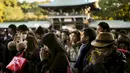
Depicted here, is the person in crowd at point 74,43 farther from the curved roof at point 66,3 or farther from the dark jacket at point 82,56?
the curved roof at point 66,3

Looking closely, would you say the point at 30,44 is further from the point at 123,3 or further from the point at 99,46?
the point at 123,3

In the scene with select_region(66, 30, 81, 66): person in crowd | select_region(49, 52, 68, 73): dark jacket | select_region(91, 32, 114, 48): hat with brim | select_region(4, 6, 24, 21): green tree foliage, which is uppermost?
select_region(91, 32, 114, 48): hat with brim

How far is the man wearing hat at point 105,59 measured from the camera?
4.30m

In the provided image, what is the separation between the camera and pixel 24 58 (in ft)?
19.3

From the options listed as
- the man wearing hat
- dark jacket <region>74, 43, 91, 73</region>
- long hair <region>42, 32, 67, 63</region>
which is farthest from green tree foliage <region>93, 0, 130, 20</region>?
the man wearing hat

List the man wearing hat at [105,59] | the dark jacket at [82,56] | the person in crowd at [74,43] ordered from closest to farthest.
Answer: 1. the man wearing hat at [105,59]
2. the dark jacket at [82,56]
3. the person in crowd at [74,43]

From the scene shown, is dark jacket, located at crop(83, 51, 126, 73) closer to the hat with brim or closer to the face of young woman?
the face of young woman

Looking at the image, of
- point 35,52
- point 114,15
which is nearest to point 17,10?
point 114,15

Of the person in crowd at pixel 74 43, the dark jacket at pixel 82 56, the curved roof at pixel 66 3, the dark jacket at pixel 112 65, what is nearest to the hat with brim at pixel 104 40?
the dark jacket at pixel 112 65

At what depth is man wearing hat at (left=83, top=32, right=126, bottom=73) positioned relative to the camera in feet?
14.1

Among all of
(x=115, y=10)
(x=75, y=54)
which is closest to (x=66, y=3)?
(x=115, y=10)

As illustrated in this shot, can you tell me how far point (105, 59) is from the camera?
441 centimetres

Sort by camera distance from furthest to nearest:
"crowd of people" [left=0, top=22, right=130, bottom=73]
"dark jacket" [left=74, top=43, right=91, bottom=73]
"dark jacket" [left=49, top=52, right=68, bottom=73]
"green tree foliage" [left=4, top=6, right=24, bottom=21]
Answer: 1. "green tree foliage" [left=4, top=6, right=24, bottom=21]
2. "dark jacket" [left=74, top=43, right=91, bottom=73]
3. "dark jacket" [left=49, top=52, right=68, bottom=73]
4. "crowd of people" [left=0, top=22, right=130, bottom=73]

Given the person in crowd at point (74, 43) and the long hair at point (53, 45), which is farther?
the person in crowd at point (74, 43)
